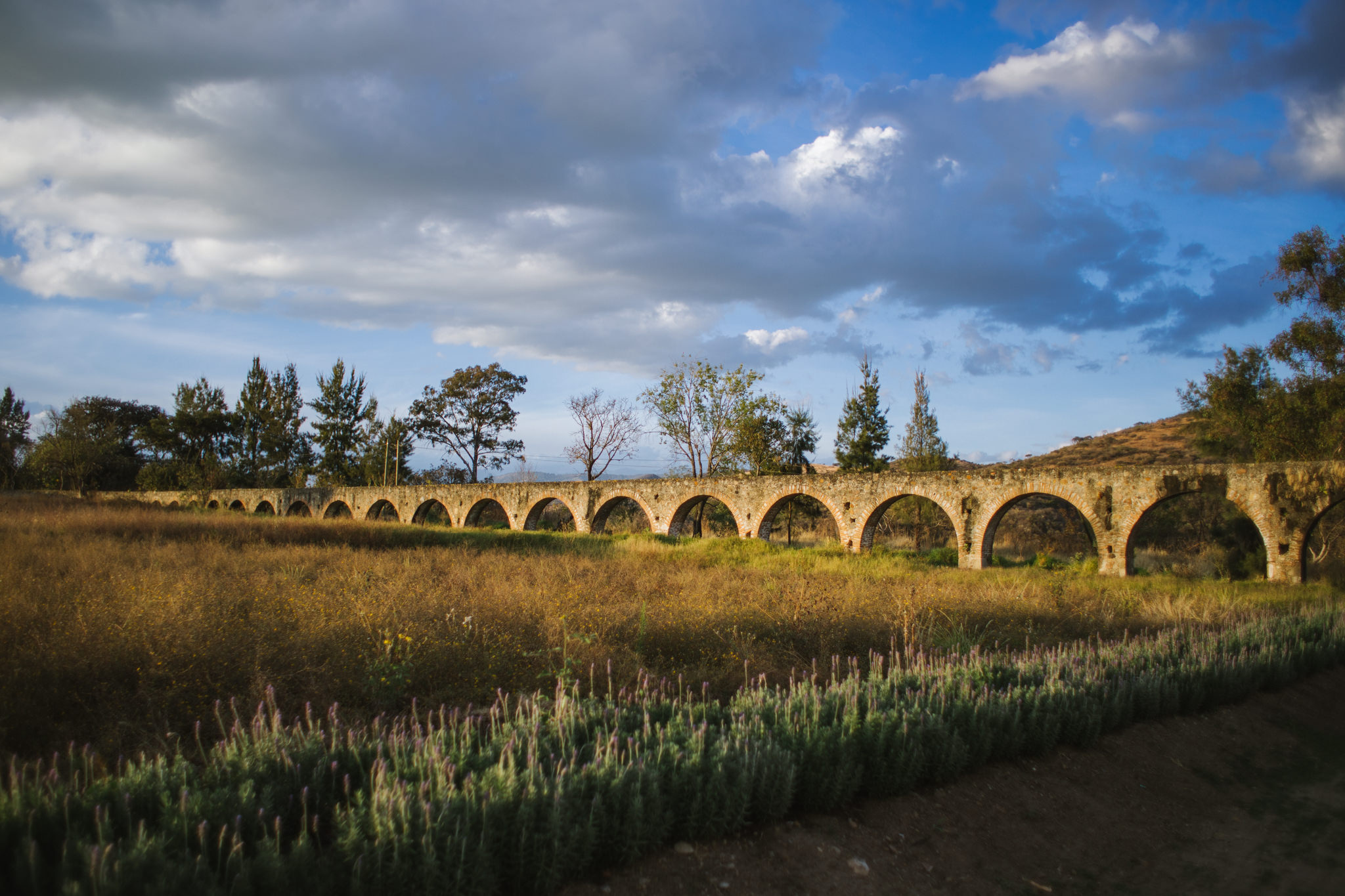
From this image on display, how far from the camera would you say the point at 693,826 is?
9.87 ft

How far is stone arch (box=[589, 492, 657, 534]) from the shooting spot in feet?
69.4

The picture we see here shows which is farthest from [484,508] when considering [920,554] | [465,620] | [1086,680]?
[1086,680]

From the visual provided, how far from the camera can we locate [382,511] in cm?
3005

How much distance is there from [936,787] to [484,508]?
25.1m

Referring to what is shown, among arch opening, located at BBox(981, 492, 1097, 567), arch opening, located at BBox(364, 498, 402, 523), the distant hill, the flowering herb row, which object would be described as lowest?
arch opening, located at BBox(981, 492, 1097, 567)

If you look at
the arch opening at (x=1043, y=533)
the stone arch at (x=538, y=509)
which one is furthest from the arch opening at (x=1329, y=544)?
the stone arch at (x=538, y=509)

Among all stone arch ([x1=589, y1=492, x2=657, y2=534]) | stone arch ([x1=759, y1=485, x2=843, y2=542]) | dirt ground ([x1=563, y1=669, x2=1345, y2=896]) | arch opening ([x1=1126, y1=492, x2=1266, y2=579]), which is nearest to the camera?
dirt ground ([x1=563, y1=669, x2=1345, y2=896])

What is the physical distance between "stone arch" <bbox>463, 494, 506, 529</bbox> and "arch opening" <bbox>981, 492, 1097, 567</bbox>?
16.3 m

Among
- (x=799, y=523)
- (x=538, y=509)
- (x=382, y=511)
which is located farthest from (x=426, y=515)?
(x=799, y=523)

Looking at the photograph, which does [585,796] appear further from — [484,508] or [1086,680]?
[484,508]

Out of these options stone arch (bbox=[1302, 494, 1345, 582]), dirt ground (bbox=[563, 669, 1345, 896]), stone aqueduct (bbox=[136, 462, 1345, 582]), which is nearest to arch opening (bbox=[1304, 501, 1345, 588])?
stone arch (bbox=[1302, 494, 1345, 582])

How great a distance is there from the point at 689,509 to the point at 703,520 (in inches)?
323

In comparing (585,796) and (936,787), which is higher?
(585,796)

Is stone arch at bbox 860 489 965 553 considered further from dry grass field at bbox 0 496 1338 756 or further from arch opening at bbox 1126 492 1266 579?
dry grass field at bbox 0 496 1338 756
